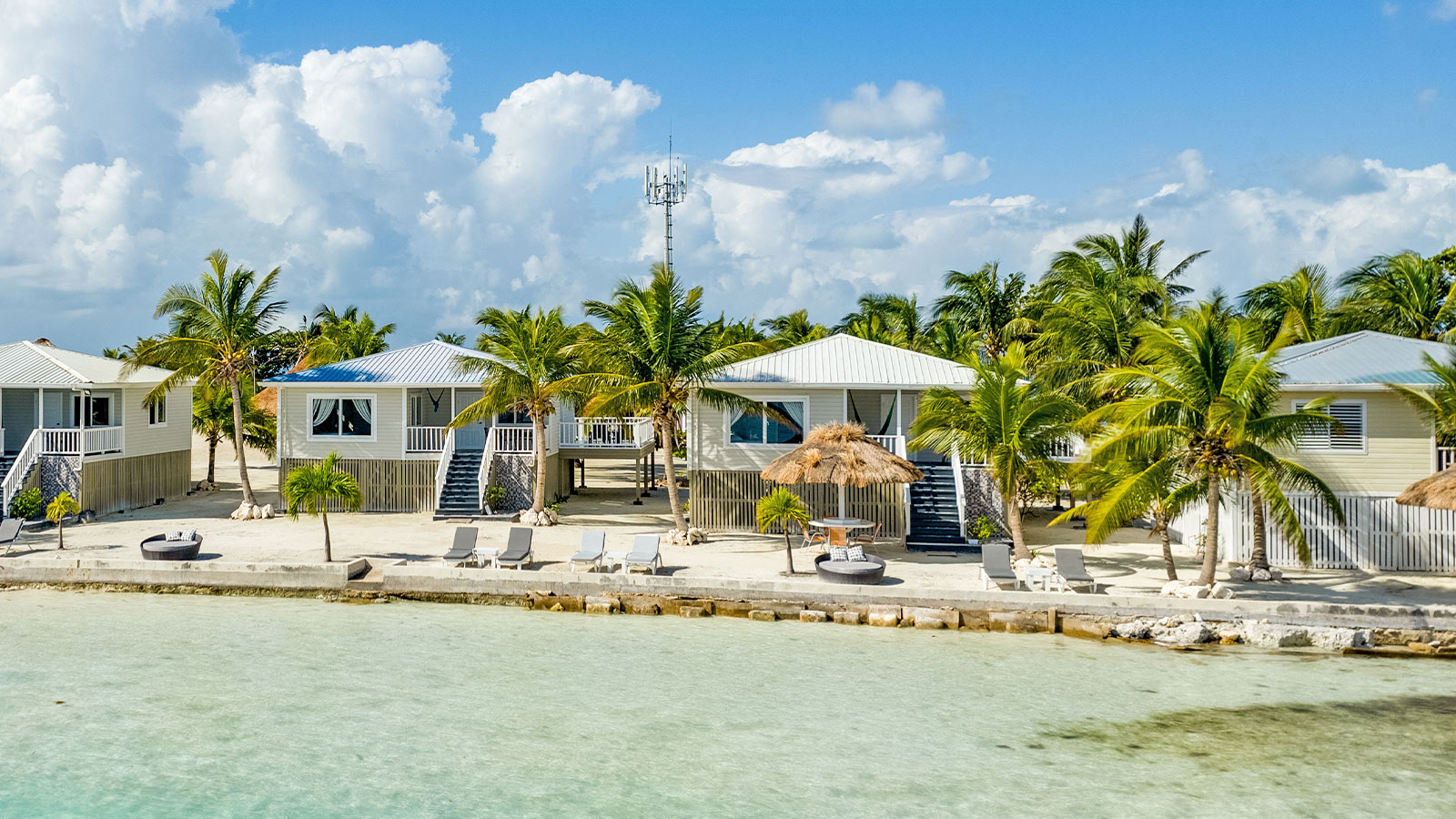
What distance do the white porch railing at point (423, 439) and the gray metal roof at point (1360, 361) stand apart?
816 inches

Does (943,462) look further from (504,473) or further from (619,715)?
(619,715)

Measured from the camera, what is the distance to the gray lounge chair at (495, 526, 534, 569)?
18.7 m

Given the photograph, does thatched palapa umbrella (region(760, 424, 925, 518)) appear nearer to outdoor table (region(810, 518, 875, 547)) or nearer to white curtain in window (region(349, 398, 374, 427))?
outdoor table (region(810, 518, 875, 547))

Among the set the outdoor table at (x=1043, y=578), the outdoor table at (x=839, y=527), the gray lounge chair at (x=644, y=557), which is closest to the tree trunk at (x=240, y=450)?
A: the gray lounge chair at (x=644, y=557)

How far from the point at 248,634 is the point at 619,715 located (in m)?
7.25

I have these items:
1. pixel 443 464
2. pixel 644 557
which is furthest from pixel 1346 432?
pixel 443 464

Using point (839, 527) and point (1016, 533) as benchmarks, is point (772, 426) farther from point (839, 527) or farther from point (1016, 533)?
point (1016, 533)

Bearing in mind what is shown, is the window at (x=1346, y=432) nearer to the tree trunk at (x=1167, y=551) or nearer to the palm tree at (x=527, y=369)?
the tree trunk at (x=1167, y=551)

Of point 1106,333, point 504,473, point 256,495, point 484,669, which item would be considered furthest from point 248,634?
point 1106,333

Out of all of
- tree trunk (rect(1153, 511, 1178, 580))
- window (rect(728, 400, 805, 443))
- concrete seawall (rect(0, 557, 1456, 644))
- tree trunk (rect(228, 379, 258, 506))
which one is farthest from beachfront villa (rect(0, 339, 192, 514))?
tree trunk (rect(1153, 511, 1178, 580))

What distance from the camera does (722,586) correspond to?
Answer: 17.5 m

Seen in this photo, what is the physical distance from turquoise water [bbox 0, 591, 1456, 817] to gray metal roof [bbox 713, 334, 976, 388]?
8.18 meters

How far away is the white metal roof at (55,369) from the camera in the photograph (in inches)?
1022

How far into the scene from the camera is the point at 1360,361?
20359 millimetres
